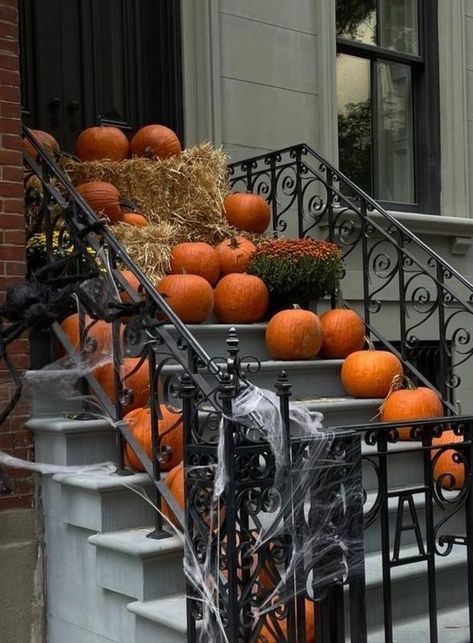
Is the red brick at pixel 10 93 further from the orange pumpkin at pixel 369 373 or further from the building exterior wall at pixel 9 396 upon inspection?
the orange pumpkin at pixel 369 373

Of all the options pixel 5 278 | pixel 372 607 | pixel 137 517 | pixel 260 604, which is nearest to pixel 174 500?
pixel 137 517

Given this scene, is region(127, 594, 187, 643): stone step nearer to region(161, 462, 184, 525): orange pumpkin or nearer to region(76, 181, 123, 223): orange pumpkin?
region(161, 462, 184, 525): orange pumpkin

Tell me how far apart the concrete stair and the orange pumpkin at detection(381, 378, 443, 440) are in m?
0.66

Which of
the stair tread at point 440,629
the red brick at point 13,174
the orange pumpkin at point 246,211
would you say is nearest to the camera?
the stair tread at point 440,629

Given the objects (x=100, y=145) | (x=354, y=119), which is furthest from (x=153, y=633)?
(x=354, y=119)

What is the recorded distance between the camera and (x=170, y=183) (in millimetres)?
5914

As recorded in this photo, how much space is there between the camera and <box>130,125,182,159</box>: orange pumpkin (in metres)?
6.17

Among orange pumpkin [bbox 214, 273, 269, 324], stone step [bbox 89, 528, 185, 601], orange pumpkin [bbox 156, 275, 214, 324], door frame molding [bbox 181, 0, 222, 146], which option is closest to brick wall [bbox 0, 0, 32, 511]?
stone step [bbox 89, 528, 185, 601]

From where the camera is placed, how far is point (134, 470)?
3.86 m

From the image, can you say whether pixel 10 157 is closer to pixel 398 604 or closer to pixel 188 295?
pixel 188 295

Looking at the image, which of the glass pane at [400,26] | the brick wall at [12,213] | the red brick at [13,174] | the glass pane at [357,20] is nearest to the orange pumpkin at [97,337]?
the brick wall at [12,213]

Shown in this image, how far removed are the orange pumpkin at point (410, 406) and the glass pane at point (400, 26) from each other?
4314mm

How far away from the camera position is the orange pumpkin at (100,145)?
19.8ft

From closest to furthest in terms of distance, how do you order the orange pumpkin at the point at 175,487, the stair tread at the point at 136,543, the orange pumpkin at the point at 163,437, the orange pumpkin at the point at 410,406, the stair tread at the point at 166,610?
1. the stair tread at the point at 166,610
2. the stair tread at the point at 136,543
3. the orange pumpkin at the point at 175,487
4. the orange pumpkin at the point at 163,437
5. the orange pumpkin at the point at 410,406
